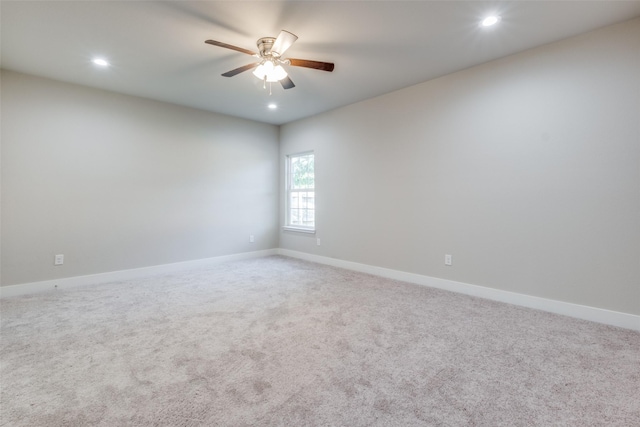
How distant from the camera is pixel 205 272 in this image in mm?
4242

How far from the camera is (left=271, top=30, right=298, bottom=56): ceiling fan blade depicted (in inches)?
82.8

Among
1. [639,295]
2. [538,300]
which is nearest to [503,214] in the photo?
[538,300]

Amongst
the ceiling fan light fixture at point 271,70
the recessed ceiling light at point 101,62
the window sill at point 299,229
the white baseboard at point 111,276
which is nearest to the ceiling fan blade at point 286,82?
the ceiling fan light fixture at point 271,70

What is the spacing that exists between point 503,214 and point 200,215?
4.26 meters

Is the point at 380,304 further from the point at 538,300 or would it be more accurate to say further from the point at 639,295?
the point at 639,295

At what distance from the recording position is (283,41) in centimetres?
220

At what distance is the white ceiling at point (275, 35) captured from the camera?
2.19m

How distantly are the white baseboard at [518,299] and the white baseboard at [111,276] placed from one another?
2.28 metres

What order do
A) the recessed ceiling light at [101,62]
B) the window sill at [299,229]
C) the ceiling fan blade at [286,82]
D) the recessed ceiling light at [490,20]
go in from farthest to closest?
the window sill at [299,229] < the recessed ceiling light at [101,62] < the ceiling fan blade at [286,82] < the recessed ceiling light at [490,20]

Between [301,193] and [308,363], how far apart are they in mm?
3786

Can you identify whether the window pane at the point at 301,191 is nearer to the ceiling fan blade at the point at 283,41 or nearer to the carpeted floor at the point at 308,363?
the carpeted floor at the point at 308,363

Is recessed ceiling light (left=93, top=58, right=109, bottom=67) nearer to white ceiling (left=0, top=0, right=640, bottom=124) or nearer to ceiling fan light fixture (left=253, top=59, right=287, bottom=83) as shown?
white ceiling (left=0, top=0, right=640, bottom=124)

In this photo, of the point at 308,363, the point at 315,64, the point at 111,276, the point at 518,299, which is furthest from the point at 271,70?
the point at 111,276

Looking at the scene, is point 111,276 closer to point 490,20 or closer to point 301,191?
point 301,191
